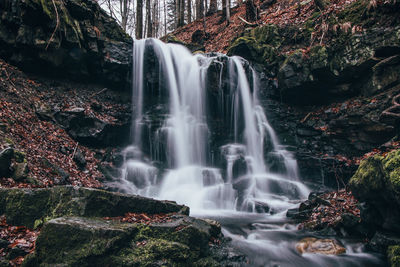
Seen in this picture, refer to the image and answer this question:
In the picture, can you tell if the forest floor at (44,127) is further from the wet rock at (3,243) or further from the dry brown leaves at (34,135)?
the wet rock at (3,243)

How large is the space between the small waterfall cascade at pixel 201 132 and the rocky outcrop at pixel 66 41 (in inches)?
45.0

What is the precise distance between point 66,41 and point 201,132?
24.3 ft

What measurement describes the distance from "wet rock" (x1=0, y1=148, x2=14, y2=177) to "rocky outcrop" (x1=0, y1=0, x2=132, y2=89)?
606 centimetres

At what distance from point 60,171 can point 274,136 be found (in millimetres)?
10036

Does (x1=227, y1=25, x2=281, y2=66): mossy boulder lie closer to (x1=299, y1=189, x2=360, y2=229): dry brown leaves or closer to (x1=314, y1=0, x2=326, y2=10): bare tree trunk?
(x1=314, y1=0, x2=326, y2=10): bare tree trunk

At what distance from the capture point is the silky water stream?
8914mm

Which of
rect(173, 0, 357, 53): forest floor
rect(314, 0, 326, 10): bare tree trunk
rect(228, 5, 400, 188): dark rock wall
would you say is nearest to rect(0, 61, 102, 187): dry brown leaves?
rect(228, 5, 400, 188): dark rock wall

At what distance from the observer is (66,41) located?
9625 mm

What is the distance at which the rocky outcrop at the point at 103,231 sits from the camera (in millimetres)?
3014

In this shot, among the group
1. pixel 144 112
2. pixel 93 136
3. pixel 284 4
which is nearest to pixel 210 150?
pixel 144 112

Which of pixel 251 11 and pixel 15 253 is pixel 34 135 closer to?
pixel 15 253

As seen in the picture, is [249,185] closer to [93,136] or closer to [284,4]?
[93,136]

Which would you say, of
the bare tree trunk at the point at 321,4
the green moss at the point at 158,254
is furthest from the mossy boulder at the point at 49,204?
the bare tree trunk at the point at 321,4

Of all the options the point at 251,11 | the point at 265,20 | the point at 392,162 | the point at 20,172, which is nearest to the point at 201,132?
the point at 20,172
